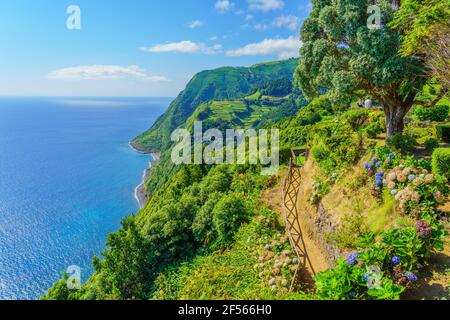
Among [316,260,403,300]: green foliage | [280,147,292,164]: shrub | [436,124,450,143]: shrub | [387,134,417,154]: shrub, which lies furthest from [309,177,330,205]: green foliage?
[280,147,292,164]: shrub

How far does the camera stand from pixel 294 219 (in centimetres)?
1580

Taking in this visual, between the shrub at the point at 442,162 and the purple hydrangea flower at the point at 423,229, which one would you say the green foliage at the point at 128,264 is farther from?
the shrub at the point at 442,162

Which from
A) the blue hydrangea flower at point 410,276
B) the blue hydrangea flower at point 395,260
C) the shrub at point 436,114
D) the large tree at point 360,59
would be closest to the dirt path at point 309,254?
the blue hydrangea flower at point 395,260

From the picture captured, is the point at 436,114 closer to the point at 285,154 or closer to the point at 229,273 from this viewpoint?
the point at 285,154

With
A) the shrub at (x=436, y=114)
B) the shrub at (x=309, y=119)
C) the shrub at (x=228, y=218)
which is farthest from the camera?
the shrub at (x=309, y=119)

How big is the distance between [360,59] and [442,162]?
605cm

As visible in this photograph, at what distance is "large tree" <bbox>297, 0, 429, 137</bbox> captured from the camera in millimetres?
12648

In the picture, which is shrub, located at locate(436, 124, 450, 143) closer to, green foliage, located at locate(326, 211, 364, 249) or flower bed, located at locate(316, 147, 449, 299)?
flower bed, located at locate(316, 147, 449, 299)

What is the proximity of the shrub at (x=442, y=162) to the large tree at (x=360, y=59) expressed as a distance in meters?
3.54

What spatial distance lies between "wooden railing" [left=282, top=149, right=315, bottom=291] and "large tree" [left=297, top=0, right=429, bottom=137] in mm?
Answer: 6702

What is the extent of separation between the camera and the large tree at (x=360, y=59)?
12.6 m
